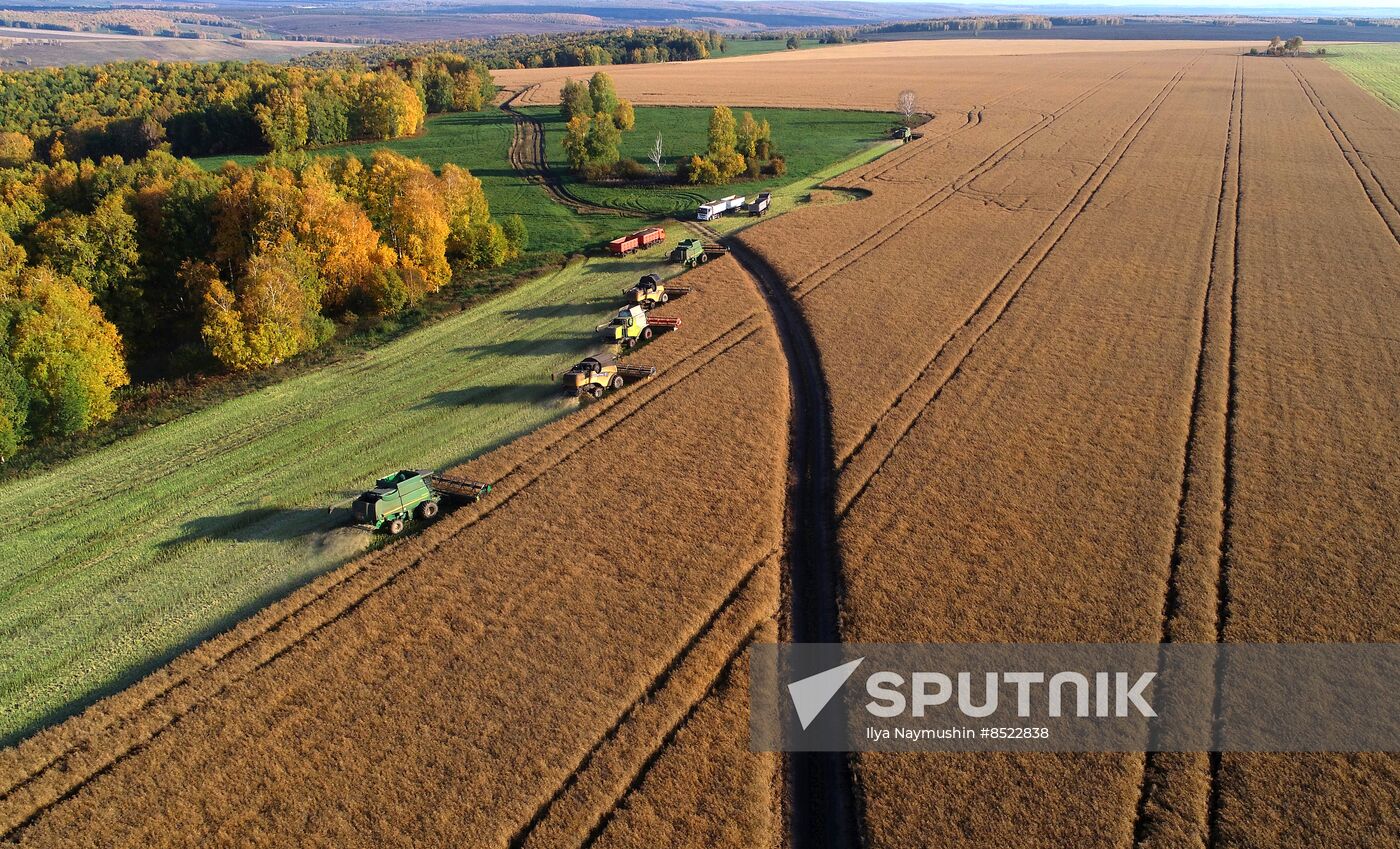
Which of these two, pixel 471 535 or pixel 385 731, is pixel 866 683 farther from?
pixel 471 535

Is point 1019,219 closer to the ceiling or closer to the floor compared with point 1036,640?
closer to the ceiling

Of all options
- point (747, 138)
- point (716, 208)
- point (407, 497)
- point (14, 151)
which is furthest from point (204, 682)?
point (14, 151)

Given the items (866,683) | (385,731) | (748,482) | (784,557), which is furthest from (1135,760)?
(385,731)

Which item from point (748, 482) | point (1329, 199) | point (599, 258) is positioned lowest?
point (748, 482)

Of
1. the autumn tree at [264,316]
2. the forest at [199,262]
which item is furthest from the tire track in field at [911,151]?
the autumn tree at [264,316]

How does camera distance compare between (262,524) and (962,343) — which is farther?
(962,343)

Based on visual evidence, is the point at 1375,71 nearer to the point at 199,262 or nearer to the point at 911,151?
the point at 911,151

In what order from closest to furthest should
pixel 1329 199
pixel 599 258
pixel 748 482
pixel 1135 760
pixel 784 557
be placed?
pixel 1135 760, pixel 784 557, pixel 748 482, pixel 599 258, pixel 1329 199
